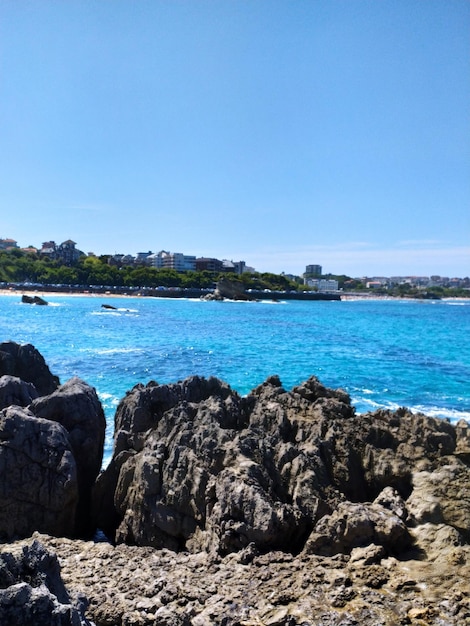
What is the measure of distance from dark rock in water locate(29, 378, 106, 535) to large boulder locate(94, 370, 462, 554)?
0.57m

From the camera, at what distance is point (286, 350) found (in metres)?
44.1

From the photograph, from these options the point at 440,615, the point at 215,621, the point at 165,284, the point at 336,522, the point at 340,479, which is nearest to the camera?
the point at 440,615

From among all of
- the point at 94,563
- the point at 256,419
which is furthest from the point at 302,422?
the point at 94,563

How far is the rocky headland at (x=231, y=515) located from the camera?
19.7ft

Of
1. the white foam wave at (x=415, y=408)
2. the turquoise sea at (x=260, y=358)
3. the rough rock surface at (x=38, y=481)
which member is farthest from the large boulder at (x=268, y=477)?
the white foam wave at (x=415, y=408)

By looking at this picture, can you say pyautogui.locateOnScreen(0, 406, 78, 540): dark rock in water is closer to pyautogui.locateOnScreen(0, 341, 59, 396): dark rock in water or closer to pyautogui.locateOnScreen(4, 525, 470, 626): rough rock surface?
pyautogui.locateOnScreen(4, 525, 470, 626): rough rock surface

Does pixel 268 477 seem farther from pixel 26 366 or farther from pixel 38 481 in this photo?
pixel 26 366

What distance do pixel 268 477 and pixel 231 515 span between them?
1.12 m

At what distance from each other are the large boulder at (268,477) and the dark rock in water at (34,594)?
3.17 metres

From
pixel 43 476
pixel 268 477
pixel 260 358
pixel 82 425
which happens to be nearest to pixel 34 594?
pixel 268 477

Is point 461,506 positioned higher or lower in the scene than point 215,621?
higher

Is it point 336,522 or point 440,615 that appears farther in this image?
point 336,522

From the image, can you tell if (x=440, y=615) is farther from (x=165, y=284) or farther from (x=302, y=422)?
(x=165, y=284)

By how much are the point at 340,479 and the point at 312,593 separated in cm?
370
